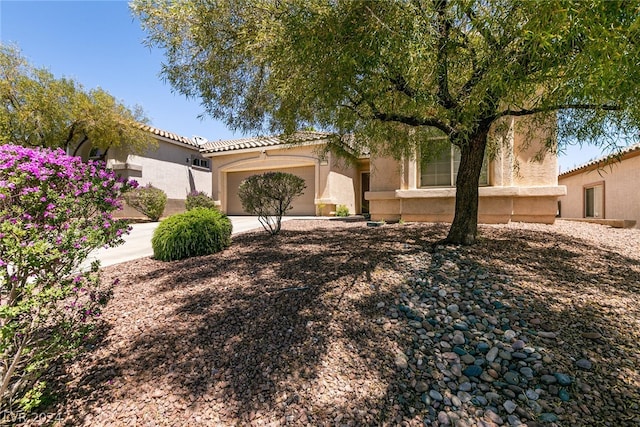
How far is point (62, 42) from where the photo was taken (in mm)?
7094

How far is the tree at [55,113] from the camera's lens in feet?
38.4

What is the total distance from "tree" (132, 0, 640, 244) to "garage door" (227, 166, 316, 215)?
8705 mm

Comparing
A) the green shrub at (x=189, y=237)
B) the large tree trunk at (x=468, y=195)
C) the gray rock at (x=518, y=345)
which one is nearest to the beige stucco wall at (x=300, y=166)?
the green shrub at (x=189, y=237)

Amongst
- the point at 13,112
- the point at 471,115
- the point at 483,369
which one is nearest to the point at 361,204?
the point at 471,115

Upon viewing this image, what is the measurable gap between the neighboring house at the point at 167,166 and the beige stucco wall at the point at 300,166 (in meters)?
2.75

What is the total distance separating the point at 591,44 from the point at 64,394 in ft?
14.4

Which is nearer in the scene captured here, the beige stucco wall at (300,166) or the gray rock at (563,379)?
the gray rock at (563,379)

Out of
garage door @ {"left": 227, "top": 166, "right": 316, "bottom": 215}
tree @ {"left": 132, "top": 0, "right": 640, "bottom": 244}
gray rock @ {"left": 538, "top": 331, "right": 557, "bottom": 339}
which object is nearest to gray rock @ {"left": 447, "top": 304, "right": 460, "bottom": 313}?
gray rock @ {"left": 538, "top": 331, "right": 557, "bottom": 339}

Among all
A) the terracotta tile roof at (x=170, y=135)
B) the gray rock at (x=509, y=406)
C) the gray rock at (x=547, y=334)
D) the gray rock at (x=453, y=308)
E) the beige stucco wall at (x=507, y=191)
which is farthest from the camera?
the terracotta tile roof at (x=170, y=135)

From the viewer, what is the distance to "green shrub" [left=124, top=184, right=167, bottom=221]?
1320cm

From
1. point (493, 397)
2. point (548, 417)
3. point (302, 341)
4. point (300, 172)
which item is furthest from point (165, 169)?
point (548, 417)

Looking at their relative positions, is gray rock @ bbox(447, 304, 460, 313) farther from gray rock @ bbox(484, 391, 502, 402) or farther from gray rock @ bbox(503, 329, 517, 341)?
gray rock @ bbox(484, 391, 502, 402)

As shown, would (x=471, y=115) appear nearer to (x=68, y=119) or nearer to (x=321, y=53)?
(x=321, y=53)

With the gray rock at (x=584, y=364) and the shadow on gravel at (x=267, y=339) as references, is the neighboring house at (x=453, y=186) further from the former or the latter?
the gray rock at (x=584, y=364)
